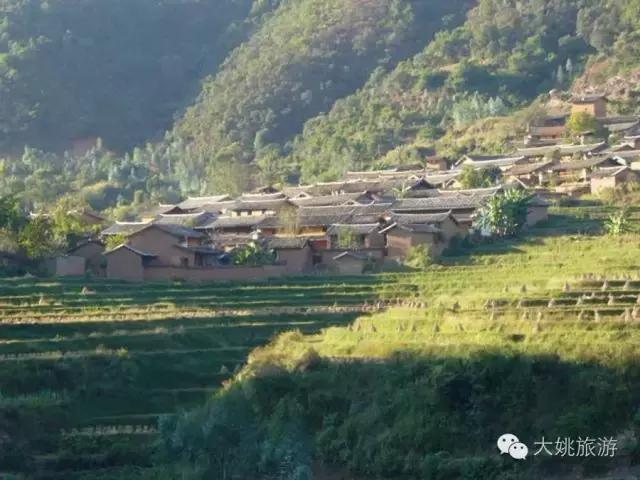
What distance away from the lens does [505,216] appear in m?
48.2

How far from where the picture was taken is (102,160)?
89.9 m

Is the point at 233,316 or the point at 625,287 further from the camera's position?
the point at 233,316

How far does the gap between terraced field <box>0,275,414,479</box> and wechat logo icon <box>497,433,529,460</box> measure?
23.6 feet

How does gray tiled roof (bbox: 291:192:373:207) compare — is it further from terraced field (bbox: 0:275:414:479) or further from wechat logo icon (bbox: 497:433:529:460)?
wechat logo icon (bbox: 497:433:529:460)

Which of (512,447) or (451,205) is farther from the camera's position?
(451,205)

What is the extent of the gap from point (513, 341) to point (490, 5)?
6764cm

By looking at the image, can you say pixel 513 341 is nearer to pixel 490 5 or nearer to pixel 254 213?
pixel 254 213

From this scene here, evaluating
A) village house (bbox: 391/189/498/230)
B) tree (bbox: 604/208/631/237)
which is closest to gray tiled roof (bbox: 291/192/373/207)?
village house (bbox: 391/189/498/230)

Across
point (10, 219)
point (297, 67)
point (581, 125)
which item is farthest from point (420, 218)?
point (297, 67)

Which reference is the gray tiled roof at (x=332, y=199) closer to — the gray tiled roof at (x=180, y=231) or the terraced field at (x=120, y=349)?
the gray tiled roof at (x=180, y=231)

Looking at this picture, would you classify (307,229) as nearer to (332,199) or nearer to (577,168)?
(332,199)

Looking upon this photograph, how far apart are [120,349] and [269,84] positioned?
59971 mm

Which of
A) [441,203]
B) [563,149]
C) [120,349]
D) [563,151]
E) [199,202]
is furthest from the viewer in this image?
[199,202]

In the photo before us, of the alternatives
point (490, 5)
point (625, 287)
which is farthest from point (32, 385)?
point (490, 5)
